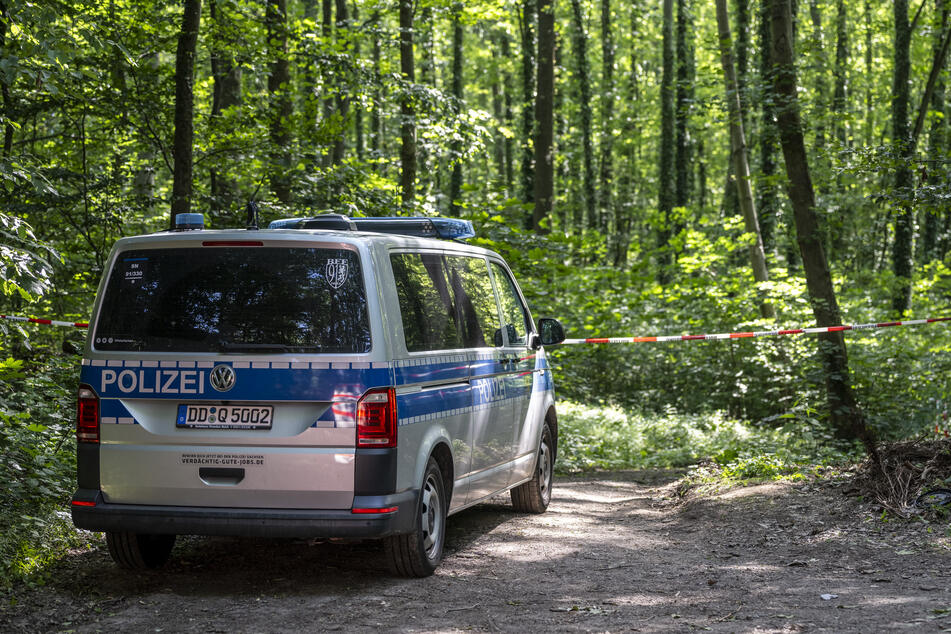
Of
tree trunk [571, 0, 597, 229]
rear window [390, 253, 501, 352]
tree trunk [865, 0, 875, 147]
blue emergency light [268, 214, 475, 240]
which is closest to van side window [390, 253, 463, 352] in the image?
rear window [390, 253, 501, 352]

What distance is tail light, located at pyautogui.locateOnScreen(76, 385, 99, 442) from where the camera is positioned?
18.6 feet

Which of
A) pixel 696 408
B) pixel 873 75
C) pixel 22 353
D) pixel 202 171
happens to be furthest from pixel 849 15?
pixel 22 353

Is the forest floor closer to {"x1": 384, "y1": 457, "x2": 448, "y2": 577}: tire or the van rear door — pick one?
{"x1": 384, "y1": 457, "x2": 448, "y2": 577}: tire

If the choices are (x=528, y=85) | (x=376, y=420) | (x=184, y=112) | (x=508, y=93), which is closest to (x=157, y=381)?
(x=376, y=420)

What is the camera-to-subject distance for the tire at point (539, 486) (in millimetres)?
8734

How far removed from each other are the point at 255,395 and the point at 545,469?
4188mm

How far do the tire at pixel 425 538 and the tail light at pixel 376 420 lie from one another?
556mm

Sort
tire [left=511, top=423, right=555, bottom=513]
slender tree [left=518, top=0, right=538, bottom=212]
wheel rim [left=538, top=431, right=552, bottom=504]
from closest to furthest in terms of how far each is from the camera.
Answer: tire [left=511, top=423, right=555, bottom=513] < wheel rim [left=538, top=431, right=552, bottom=504] < slender tree [left=518, top=0, right=538, bottom=212]

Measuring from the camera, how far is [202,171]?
1302 centimetres

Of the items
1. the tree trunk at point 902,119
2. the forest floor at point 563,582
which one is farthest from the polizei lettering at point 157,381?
the tree trunk at point 902,119

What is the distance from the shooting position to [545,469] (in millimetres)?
9102

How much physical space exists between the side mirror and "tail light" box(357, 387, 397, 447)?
3.29 m

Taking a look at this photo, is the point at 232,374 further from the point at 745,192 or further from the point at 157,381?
the point at 745,192

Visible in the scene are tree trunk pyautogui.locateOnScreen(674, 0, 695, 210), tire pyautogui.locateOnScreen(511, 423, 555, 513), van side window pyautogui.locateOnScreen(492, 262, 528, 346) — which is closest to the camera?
van side window pyautogui.locateOnScreen(492, 262, 528, 346)
